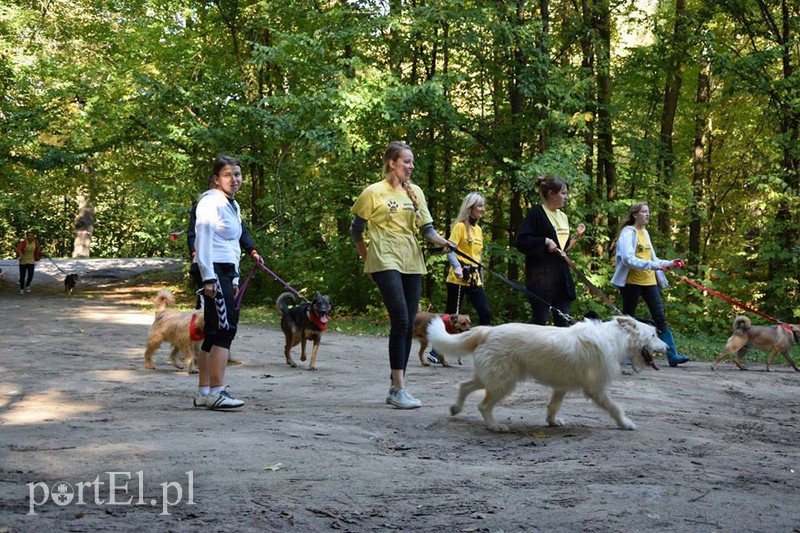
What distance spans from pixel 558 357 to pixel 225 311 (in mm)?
2636

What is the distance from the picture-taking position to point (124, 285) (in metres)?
27.8

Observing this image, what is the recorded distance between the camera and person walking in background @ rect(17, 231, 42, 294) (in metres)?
23.3

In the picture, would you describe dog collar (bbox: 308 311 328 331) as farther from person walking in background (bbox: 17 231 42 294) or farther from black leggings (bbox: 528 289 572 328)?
person walking in background (bbox: 17 231 42 294)

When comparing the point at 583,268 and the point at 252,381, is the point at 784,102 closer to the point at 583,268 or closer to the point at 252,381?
the point at 583,268

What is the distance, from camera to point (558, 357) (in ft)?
19.4

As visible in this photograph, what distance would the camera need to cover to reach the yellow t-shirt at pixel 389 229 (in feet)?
21.8

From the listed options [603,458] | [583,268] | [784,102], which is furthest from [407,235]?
[784,102]

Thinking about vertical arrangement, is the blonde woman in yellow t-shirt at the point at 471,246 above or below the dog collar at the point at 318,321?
above

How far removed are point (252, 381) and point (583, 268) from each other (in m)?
9.42

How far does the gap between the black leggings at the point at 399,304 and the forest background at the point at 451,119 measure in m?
9.43

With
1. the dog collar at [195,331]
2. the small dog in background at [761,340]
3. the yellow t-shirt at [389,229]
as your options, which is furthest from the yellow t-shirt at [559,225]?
the small dog in background at [761,340]

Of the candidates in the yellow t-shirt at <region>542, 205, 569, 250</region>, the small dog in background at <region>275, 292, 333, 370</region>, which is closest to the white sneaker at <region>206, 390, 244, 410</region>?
the small dog in background at <region>275, 292, 333, 370</region>

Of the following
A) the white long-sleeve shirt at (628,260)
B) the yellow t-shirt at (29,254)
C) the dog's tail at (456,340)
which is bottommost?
the dog's tail at (456,340)

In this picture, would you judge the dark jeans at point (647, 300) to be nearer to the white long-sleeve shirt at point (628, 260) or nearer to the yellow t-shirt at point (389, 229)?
the white long-sleeve shirt at point (628, 260)
